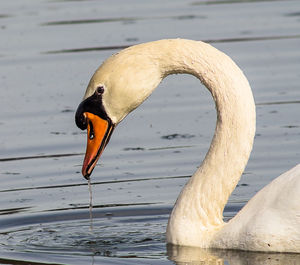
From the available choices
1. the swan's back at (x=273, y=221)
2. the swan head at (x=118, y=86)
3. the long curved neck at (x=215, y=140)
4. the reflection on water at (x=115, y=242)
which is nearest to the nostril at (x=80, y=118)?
the swan head at (x=118, y=86)

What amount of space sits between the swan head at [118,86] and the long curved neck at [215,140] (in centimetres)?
18

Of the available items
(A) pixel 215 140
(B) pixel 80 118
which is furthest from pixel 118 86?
(A) pixel 215 140

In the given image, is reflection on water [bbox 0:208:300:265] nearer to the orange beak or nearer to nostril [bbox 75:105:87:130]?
the orange beak

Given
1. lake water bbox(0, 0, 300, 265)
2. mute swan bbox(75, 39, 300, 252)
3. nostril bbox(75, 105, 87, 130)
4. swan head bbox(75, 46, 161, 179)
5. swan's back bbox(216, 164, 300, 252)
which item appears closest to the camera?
swan's back bbox(216, 164, 300, 252)

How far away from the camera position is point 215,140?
10.2 m

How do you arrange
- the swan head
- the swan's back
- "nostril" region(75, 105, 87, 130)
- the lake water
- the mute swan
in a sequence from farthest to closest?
the lake water, "nostril" region(75, 105, 87, 130), the swan head, the mute swan, the swan's back

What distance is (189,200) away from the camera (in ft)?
33.2

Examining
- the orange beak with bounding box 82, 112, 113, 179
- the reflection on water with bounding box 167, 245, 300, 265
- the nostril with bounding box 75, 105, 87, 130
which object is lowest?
the reflection on water with bounding box 167, 245, 300, 265

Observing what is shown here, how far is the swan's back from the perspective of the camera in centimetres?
941

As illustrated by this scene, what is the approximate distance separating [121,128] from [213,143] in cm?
374

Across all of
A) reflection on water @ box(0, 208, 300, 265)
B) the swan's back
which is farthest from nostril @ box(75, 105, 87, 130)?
the swan's back

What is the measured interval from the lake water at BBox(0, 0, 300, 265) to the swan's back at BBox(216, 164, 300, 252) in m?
0.10

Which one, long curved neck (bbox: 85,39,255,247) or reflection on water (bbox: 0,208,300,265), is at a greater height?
long curved neck (bbox: 85,39,255,247)

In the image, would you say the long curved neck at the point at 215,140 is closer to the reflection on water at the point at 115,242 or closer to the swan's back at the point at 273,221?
the reflection on water at the point at 115,242
